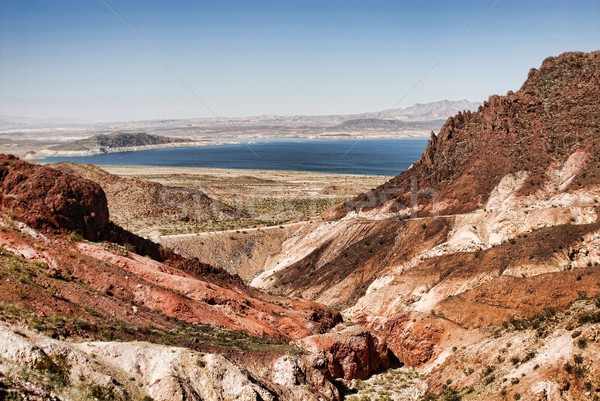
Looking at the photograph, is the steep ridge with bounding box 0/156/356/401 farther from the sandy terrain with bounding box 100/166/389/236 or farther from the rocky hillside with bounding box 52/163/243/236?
the rocky hillside with bounding box 52/163/243/236

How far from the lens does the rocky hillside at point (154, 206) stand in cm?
6769

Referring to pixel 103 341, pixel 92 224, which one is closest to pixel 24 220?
pixel 92 224

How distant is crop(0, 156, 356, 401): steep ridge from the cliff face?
24703 millimetres

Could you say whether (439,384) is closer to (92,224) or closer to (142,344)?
(142,344)

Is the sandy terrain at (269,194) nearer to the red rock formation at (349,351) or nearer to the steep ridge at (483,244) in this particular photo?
the steep ridge at (483,244)

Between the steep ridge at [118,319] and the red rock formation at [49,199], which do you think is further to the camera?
the red rock formation at [49,199]

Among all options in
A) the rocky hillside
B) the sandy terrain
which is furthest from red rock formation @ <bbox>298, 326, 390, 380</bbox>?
the rocky hillside

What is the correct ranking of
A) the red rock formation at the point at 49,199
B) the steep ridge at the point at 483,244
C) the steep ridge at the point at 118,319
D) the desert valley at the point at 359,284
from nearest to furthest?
the steep ridge at the point at 118,319
the desert valley at the point at 359,284
the steep ridge at the point at 483,244
the red rock formation at the point at 49,199

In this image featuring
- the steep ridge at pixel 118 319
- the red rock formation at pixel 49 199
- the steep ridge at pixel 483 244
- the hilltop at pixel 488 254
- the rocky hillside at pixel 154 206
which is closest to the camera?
the steep ridge at pixel 118 319

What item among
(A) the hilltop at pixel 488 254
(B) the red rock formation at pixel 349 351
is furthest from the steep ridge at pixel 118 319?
(A) the hilltop at pixel 488 254

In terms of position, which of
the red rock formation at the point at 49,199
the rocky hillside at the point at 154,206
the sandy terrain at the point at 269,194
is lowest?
the sandy terrain at the point at 269,194

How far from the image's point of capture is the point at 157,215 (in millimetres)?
69938

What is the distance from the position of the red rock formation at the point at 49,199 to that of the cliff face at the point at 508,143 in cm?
3077

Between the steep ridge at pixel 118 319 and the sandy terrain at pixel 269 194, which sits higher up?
the steep ridge at pixel 118 319
